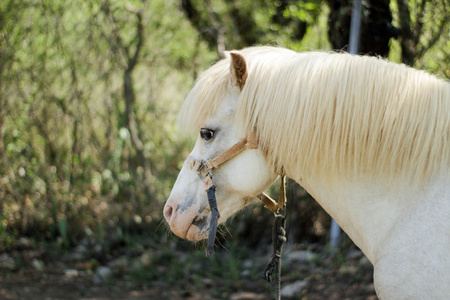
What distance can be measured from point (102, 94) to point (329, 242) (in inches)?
109

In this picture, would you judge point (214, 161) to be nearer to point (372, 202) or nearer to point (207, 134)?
point (207, 134)

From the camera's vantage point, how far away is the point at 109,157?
14.8ft

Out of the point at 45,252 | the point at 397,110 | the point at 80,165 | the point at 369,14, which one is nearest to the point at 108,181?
the point at 80,165

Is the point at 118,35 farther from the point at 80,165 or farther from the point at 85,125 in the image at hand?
the point at 80,165

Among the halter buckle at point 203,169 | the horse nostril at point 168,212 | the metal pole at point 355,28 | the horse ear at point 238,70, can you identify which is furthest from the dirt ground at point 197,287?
the horse ear at point 238,70

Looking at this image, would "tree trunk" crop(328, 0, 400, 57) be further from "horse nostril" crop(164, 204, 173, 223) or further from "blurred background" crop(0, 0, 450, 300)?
"horse nostril" crop(164, 204, 173, 223)

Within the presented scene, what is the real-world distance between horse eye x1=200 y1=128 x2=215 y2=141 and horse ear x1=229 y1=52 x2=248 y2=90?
219 mm

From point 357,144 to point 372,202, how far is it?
0.22 metres

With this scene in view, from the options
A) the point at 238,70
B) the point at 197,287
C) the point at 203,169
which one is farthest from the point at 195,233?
the point at 197,287

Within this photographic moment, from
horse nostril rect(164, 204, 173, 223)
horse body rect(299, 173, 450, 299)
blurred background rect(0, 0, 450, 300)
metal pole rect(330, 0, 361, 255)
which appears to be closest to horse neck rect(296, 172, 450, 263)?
horse body rect(299, 173, 450, 299)

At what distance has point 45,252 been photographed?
4242 mm

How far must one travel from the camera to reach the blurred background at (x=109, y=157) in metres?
3.84

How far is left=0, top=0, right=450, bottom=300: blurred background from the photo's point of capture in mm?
3842

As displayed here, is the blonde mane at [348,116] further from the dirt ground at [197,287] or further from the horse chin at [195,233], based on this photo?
the dirt ground at [197,287]
